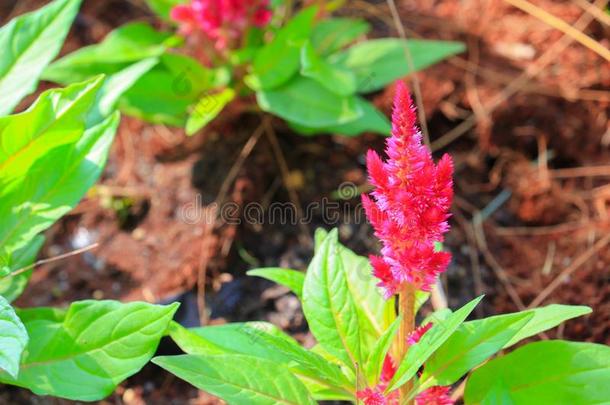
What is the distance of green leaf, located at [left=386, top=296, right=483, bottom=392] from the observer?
132cm

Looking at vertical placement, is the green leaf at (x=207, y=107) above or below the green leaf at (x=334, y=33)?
below

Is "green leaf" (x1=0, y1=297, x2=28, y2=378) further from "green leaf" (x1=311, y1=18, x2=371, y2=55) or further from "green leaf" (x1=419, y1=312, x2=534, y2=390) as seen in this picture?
"green leaf" (x1=311, y1=18, x2=371, y2=55)

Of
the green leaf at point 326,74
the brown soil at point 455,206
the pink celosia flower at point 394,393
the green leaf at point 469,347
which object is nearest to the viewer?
the green leaf at point 469,347

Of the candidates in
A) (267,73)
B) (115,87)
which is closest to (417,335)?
(115,87)

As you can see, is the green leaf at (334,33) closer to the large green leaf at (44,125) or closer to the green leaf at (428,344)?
the large green leaf at (44,125)

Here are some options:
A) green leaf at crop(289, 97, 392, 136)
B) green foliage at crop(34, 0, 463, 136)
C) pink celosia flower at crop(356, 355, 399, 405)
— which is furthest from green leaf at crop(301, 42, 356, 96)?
pink celosia flower at crop(356, 355, 399, 405)

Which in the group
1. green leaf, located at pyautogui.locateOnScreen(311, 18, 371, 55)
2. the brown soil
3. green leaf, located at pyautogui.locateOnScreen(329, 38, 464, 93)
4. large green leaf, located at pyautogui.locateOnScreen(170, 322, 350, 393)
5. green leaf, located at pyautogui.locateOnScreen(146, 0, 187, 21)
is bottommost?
the brown soil

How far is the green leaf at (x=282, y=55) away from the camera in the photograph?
233 cm

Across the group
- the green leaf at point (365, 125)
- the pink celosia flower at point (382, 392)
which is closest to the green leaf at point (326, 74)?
the green leaf at point (365, 125)

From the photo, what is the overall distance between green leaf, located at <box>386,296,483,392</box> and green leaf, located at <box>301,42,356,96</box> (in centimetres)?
92

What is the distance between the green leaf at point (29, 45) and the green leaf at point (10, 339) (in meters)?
0.63

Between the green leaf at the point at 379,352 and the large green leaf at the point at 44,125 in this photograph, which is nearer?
the green leaf at the point at 379,352

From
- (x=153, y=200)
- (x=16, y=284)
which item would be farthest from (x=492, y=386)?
(x=153, y=200)

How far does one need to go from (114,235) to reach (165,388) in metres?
0.58
